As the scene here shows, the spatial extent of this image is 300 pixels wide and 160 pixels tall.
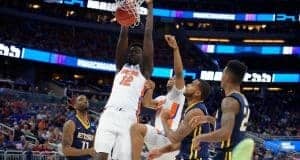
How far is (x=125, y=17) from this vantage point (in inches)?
288

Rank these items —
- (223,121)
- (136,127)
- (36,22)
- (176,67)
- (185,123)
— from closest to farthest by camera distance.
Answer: (223,121) → (185,123) → (136,127) → (176,67) → (36,22)

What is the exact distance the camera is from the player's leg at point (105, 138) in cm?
712

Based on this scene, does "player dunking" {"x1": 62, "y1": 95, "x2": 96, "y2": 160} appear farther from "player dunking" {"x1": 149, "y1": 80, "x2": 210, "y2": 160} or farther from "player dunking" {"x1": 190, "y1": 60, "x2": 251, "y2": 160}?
"player dunking" {"x1": 190, "y1": 60, "x2": 251, "y2": 160}

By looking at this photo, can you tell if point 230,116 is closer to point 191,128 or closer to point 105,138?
point 191,128

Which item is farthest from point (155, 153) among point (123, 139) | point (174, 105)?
point (174, 105)

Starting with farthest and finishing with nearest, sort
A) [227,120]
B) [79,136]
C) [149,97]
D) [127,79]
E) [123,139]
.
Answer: [79,136]
[149,97]
[127,79]
[123,139]
[227,120]

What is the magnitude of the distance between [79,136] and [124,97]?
1488mm

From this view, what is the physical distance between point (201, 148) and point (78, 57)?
131 ft

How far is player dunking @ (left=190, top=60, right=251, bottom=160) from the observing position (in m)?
5.75

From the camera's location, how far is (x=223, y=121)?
18.9 ft

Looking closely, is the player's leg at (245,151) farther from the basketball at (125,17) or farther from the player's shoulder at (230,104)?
the basketball at (125,17)

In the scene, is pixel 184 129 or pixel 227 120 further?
pixel 184 129

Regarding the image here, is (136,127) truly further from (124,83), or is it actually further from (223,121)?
(223,121)

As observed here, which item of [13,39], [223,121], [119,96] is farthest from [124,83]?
[13,39]
